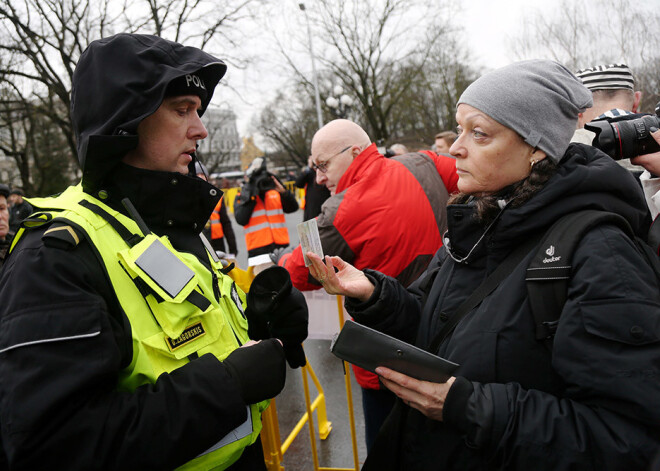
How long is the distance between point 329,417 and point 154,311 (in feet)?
10.1

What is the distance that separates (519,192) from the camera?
4.73ft

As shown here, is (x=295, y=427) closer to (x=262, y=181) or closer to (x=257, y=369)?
(x=257, y=369)

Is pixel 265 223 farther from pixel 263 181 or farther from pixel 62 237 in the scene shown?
pixel 62 237

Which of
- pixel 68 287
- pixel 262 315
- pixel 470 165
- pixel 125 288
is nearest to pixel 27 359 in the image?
pixel 68 287

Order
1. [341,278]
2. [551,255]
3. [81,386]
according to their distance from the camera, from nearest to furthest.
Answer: [81,386], [551,255], [341,278]

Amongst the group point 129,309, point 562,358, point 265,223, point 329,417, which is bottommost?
point 329,417

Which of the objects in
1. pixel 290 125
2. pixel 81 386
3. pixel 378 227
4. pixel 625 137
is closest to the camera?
pixel 81 386

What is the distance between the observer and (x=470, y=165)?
5.08 ft

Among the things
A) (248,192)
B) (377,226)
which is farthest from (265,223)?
(377,226)

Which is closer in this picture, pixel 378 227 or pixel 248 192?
pixel 378 227

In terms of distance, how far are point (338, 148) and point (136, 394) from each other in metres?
2.10

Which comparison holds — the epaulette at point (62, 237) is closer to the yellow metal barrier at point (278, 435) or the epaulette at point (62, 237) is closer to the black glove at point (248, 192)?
the yellow metal barrier at point (278, 435)

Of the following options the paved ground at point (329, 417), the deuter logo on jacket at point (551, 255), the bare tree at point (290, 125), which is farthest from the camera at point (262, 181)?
the bare tree at point (290, 125)

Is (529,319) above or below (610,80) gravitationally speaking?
below
